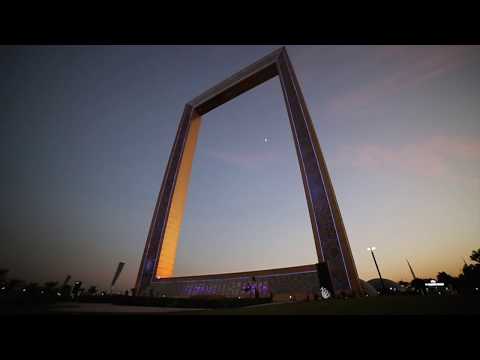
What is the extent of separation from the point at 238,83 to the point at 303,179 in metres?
17.1

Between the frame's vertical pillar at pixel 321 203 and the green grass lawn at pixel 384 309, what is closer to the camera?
the green grass lawn at pixel 384 309

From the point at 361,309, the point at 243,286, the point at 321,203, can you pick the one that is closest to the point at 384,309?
the point at 361,309

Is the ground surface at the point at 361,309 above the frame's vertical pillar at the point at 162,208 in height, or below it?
below

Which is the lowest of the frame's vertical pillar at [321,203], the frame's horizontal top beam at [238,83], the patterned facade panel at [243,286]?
the patterned facade panel at [243,286]

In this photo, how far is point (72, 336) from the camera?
164cm

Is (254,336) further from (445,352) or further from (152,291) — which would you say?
(152,291)

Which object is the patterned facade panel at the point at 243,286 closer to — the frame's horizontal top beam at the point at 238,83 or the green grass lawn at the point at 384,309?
the green grass lawn at the point at 384,309

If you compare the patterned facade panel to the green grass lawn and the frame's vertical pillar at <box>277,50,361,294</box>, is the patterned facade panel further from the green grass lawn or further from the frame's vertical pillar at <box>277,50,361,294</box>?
the green grass lawn

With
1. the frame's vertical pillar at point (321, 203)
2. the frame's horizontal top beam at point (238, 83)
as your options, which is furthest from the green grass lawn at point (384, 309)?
the frame's horizontal top beam at point (238, 83)

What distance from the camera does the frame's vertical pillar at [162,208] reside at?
23.1 metres

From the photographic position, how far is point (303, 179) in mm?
18500

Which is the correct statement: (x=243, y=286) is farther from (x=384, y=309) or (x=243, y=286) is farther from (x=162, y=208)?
(x=384, y=309)

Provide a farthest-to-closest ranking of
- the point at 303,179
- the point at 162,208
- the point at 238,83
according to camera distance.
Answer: the point at 238,83, the point at 162,208, the point at 303,179
